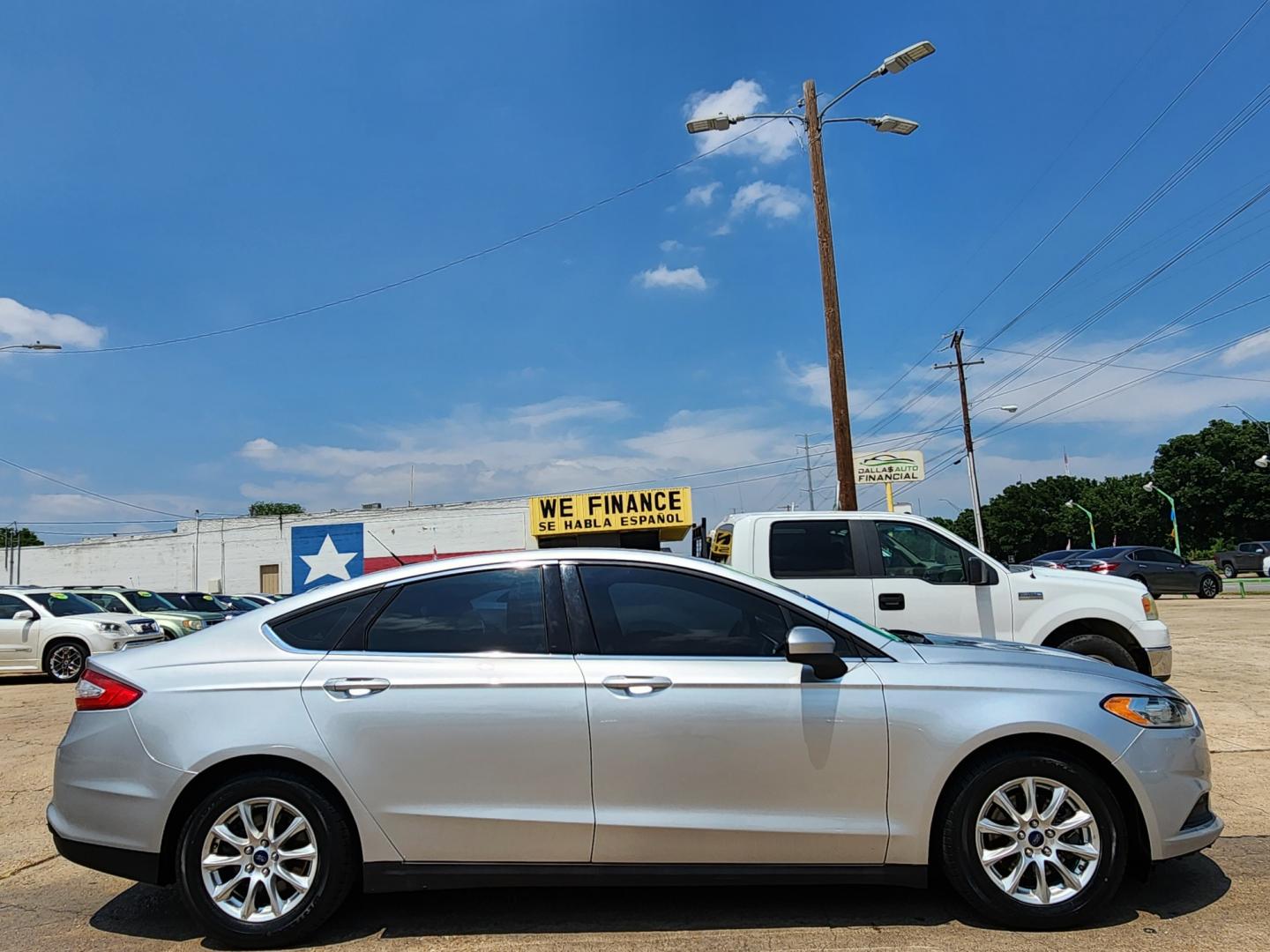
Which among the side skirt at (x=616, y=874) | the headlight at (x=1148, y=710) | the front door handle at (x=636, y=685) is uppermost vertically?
the front door handle at (x=636, y=685)

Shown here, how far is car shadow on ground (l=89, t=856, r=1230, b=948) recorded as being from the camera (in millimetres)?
3639

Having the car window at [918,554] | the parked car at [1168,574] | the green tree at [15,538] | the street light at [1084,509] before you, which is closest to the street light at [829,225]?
the car window at [918,554]

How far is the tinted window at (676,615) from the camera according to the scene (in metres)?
3.73

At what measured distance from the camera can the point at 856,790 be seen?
3516 millimetres

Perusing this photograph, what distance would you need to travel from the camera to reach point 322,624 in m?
3.81

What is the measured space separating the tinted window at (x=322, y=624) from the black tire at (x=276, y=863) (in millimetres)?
555

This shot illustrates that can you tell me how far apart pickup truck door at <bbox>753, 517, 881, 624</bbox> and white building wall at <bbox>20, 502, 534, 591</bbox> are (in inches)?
1340

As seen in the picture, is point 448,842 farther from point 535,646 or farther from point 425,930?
point 535,646

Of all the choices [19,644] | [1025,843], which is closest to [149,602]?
[19,644]

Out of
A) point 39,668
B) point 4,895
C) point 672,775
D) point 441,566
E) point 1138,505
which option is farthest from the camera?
point 1138,505

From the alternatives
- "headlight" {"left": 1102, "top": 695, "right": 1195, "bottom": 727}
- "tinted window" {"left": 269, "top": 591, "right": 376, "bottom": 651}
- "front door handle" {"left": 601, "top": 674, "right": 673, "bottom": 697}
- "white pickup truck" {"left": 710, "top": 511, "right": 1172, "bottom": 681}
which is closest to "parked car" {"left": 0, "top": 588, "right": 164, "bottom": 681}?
"white pickup truck" {"left": 710, "top": 511, "right": 1172, "bottom": 681}

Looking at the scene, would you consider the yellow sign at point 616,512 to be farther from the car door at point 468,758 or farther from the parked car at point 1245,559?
the car door at point 468,758

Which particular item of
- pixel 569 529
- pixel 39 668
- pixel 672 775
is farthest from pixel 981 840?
pixel 569 529

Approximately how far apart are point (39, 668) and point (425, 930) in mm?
13502
